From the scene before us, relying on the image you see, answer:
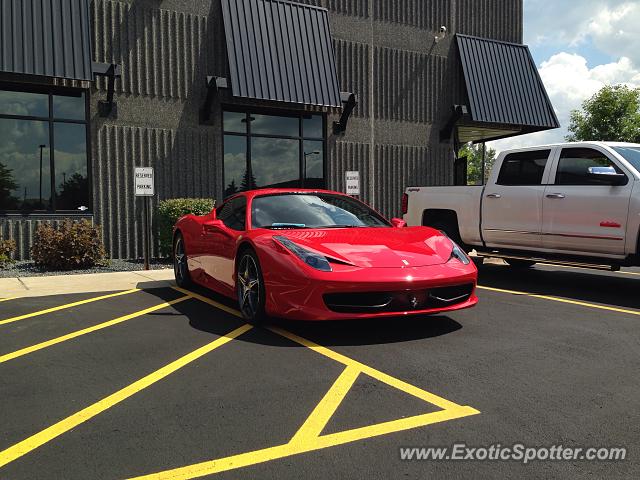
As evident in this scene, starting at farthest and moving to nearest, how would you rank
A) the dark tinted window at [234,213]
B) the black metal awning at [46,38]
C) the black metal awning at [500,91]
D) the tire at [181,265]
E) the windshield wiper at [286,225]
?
the black metal awning at [500,91]
the black metal awning at [46,38]
the tire at [181,265]
the dark tinted window at [234,213]
the windshield wiper at [286,225]

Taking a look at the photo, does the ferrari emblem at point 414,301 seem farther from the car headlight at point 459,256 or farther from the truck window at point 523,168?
the truck window at point 523,168

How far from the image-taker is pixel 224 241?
6.15 metres

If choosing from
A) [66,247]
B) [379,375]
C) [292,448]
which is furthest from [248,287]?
[66,247]

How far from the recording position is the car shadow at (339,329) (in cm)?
484

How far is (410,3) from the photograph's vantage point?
16.3 m

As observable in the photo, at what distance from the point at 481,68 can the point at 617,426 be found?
1520 centimetres

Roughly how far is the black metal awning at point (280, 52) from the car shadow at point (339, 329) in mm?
7995

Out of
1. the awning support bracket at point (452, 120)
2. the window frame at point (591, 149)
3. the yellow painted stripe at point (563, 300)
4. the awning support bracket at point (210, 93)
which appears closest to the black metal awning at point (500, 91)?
the awning support bracket at point (452, 120)

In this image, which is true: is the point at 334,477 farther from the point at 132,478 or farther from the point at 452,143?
the point at 452,143

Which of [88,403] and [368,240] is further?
[368,240]

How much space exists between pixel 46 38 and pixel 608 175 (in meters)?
10.4

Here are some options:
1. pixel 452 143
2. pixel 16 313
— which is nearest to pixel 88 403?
pixel 16 313

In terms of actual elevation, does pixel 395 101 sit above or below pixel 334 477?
above

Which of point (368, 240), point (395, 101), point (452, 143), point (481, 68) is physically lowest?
point (368, 240)
